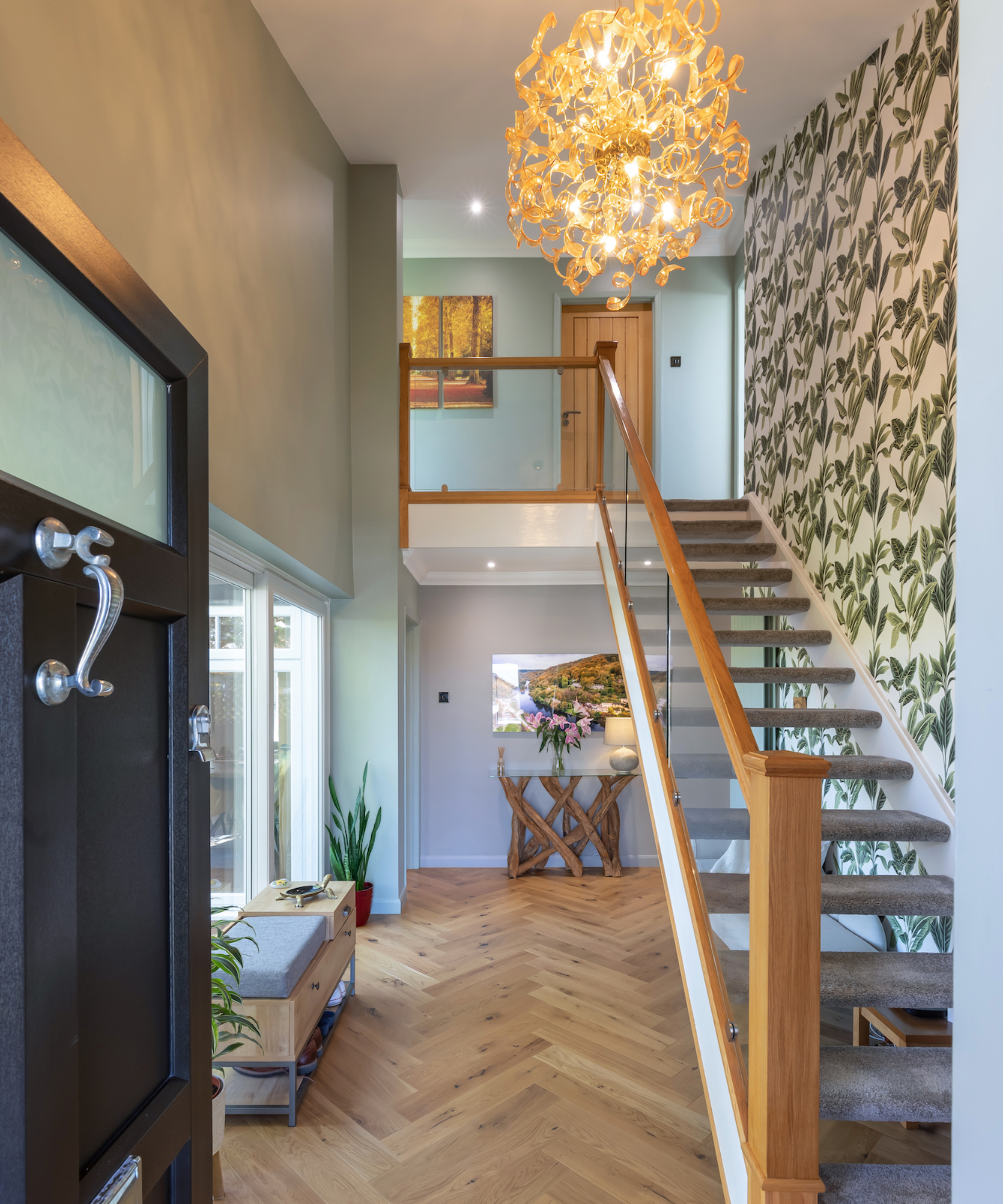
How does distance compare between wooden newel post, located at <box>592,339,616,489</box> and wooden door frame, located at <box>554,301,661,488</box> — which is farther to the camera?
wooden door frame, located at <box>554,301,661,488</box>

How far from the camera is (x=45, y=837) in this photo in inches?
30.4

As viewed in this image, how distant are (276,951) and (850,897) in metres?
1.86

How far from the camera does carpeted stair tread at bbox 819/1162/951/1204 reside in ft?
5.83

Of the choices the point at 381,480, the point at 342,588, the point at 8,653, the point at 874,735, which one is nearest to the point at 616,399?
the point at 381,480

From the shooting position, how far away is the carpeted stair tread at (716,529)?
184 inches

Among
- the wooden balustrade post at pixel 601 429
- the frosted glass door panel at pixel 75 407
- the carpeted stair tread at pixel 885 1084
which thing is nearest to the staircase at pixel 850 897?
the carpeted stair tread at pixel 885 1084

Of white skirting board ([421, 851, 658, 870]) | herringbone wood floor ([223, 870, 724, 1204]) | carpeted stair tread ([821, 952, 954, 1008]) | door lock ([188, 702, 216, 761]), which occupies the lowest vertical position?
white skirting board ([421, 851, 658, 870])

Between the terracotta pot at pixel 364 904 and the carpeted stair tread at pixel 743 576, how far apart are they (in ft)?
8.08

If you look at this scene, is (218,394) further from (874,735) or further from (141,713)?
(874,735)

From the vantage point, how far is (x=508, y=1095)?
2.86 metres

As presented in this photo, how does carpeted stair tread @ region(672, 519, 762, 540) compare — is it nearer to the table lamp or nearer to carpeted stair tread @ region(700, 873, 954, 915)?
the table lamp

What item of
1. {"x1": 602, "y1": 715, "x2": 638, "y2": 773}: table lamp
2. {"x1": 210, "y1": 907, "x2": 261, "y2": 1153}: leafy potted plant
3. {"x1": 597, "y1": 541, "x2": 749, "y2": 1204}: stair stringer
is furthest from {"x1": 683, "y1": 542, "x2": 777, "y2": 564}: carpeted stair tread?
{"x1": 210, "y1": 907, "x2": 261, "y2": 1153}: leafy potted plant

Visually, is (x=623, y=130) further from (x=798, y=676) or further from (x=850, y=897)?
(x=850, y=897)

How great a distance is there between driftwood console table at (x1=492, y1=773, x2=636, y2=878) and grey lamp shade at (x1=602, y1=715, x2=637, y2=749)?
26 centimetres
